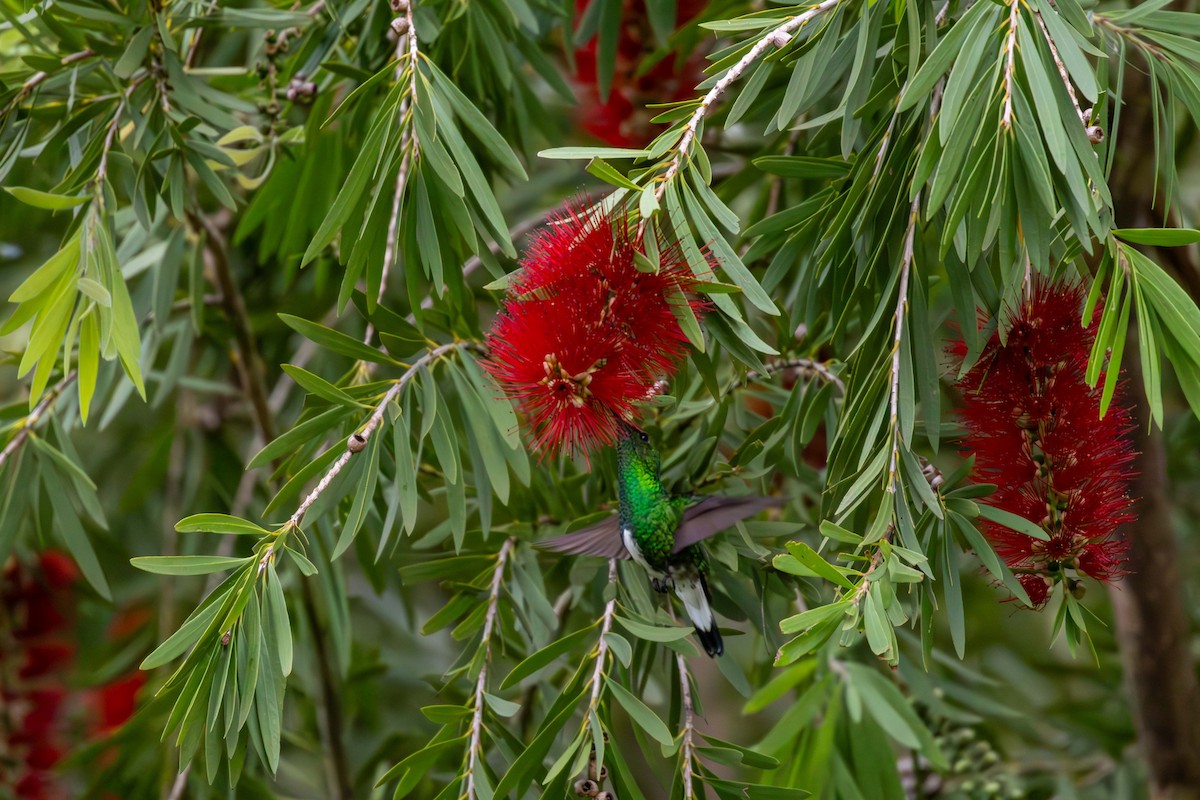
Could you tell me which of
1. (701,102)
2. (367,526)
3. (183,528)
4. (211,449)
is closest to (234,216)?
(211,449)

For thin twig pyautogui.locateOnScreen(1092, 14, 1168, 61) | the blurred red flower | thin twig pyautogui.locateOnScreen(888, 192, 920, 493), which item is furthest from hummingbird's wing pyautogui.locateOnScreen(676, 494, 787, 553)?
the blurred red flower

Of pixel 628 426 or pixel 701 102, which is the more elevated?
pixel 701 102

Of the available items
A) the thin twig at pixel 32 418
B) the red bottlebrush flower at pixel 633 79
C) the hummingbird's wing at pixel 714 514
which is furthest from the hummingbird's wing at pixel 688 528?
the red bottlebrush flower at pixel 633 79

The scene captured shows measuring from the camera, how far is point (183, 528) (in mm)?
743

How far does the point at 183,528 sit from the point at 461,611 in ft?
1.03

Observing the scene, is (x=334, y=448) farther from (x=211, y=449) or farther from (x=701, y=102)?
(x=211, y=449)

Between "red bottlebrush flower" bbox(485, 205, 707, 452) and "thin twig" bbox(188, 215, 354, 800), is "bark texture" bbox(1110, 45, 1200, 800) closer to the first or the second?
"red bottlebrush flower" bbox(485, 205, 707, 452)

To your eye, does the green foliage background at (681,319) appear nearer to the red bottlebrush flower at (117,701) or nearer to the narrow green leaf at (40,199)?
the narrow green leaf at (40,199)

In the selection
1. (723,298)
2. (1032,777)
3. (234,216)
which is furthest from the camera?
(234,216)

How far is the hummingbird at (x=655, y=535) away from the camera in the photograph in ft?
2.91

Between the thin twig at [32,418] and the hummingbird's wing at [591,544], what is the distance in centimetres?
52

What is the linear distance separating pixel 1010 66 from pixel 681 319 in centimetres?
25

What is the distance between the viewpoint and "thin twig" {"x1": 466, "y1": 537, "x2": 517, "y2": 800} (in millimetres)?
829

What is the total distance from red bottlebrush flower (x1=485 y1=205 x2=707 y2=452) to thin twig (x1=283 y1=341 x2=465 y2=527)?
0.13 metres
